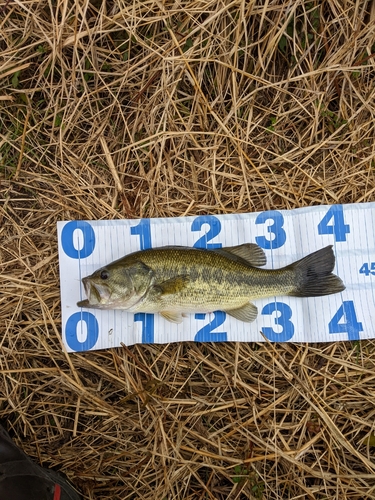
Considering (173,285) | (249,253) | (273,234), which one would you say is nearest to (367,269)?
(273,234)

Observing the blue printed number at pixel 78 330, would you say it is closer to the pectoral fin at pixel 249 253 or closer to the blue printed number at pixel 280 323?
the pectoral fin at pixel 249 253

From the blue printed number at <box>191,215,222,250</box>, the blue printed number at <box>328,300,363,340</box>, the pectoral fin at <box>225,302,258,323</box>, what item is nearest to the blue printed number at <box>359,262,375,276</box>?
the blue printed number at <box>328,300,363,340</box>

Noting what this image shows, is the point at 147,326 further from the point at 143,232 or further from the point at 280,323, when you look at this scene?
the point at 280,323

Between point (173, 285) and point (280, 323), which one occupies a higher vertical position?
point (173, 285)

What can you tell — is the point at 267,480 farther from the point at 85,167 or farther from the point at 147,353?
the point at 85,167

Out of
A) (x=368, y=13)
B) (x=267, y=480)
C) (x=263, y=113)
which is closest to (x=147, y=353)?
(x=267, y=480)

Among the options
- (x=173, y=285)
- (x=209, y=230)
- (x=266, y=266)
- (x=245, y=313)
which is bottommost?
(x=245, y=313)
